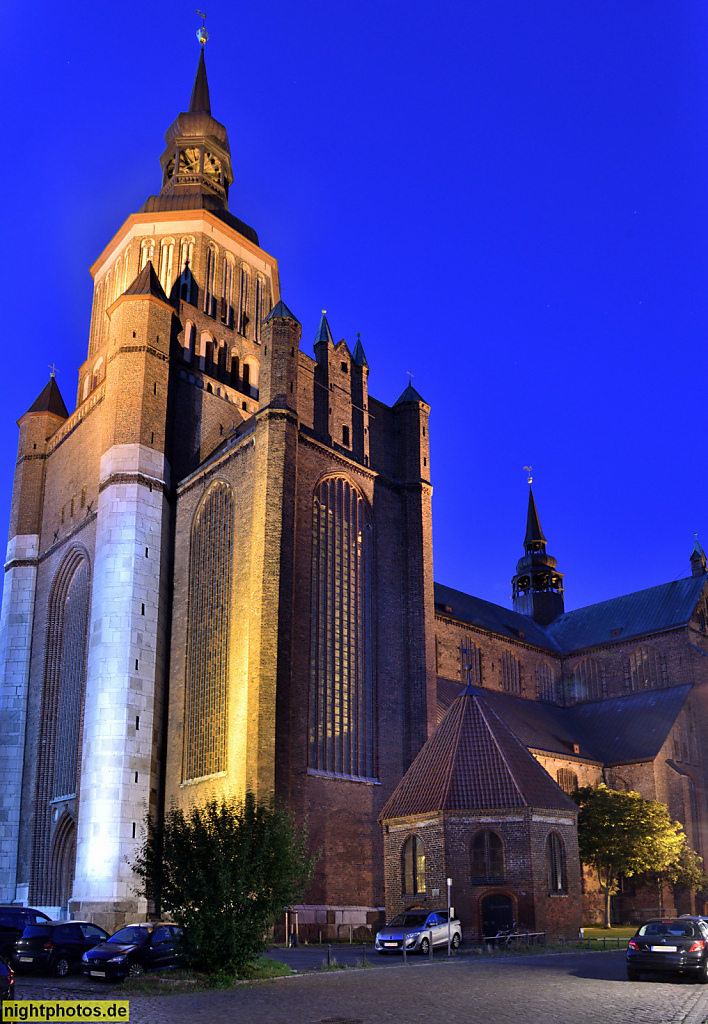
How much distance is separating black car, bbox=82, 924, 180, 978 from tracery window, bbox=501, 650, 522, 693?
42.3 metres

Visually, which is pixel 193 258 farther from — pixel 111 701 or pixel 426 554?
pixel 111 701

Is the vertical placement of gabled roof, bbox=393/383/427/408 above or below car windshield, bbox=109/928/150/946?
above

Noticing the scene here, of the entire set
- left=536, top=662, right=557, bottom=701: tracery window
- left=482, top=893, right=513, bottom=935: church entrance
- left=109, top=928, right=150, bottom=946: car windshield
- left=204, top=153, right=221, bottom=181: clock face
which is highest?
left=204, top=153, right=221, bottom=181: clock face

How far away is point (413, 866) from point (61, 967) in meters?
13.8

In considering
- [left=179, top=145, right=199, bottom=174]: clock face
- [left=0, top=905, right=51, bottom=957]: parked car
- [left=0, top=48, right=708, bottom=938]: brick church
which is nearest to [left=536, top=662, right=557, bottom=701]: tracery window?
[left=0, top=48, right=708, bottom=938]: brick church

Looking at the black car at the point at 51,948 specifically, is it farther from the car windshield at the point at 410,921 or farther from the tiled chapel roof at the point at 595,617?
the tiled chapel roof at the point at 595,617

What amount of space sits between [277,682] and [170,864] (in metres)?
13.9

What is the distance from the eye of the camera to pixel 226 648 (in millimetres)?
40250

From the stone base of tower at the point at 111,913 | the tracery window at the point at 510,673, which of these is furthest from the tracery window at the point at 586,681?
the stone base of tower at the point at 111,913

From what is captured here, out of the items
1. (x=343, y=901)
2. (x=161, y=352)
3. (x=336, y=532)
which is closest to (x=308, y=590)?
(x=336, y=532)

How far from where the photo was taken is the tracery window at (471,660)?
57719mm

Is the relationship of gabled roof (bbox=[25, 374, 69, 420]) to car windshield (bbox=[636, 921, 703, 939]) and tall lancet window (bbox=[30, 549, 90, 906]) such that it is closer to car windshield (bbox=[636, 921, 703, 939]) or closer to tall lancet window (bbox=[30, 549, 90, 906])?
tall lancet window (bbox=[30, 549, 90, 906])

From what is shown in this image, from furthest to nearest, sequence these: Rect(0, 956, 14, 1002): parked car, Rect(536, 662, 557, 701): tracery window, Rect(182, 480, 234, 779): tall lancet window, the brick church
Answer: Rect(536, 662, 557, 701): tracery window < Rect(182, 480, 234, 779): tall lancet window < the brick church < Rect(0, 956, 14, 1002): parked car

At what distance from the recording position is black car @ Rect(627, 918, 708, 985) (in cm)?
1938
